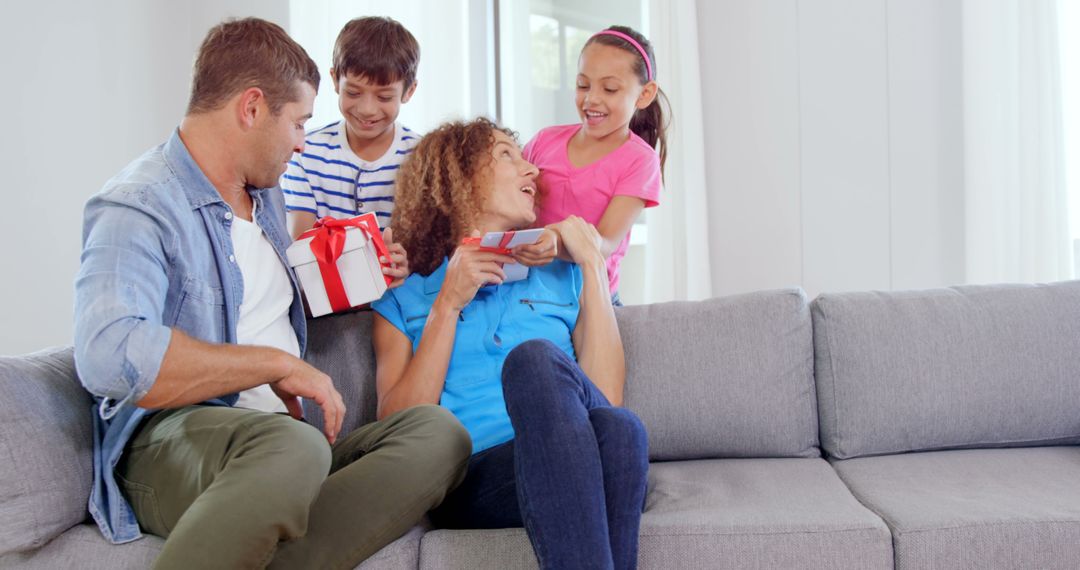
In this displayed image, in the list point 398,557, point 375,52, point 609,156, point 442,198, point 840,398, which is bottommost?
point 398,557

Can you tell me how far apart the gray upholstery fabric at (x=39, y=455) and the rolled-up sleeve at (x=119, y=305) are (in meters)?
0.16

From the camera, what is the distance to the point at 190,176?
5.16ft

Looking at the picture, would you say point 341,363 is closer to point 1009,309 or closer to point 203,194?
point 203,194

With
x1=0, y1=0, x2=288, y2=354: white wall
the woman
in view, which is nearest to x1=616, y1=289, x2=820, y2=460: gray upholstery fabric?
the woman

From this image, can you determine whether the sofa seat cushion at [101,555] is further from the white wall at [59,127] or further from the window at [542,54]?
the window at [542,54]

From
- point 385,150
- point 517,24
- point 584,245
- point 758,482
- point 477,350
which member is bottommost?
point 758,482

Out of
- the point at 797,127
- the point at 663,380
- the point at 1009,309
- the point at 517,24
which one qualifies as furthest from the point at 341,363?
the point at 517,24

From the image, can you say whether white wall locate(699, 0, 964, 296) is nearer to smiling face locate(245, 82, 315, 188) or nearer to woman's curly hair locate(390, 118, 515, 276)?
woman's curly hair locate(390, 118, 515, 276)

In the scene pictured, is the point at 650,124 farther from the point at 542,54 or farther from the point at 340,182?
the point at 542,54

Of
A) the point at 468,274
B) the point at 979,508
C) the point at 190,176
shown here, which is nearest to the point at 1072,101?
the point at 979,508

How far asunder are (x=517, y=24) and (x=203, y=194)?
316 cm

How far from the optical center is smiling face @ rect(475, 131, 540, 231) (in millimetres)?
1978

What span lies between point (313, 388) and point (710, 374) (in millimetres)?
878

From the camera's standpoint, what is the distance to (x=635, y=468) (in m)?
1.37
